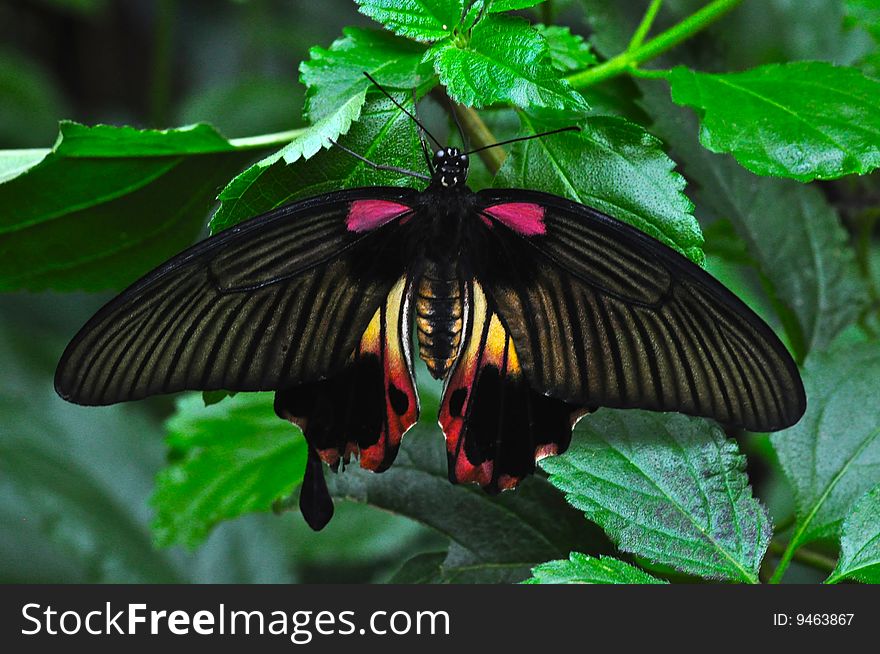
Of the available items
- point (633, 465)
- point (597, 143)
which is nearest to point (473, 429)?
point (633, 465)

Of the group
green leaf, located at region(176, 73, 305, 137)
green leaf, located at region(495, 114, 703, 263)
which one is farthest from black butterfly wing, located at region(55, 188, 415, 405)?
green leaf, located at region(176, 73, 305, 137)

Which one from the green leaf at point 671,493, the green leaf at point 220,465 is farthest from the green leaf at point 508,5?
the green leaf at point 220,465

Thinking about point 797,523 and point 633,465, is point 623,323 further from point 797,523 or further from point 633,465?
point 797,523

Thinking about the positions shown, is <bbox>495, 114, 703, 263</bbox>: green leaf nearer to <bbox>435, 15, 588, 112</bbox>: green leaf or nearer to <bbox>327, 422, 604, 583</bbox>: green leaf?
<bbox>435, 15, 588, 112</bbox>: green leaf

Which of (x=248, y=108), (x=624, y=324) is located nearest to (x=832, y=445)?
(x=624, y=324)

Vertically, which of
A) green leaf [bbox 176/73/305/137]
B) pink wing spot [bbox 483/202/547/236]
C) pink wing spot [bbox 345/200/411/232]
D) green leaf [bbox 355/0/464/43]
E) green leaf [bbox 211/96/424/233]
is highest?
green leaf [bbox 176/73/305/137]

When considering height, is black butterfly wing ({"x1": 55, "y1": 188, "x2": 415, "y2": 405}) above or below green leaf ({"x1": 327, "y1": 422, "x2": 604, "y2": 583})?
above
